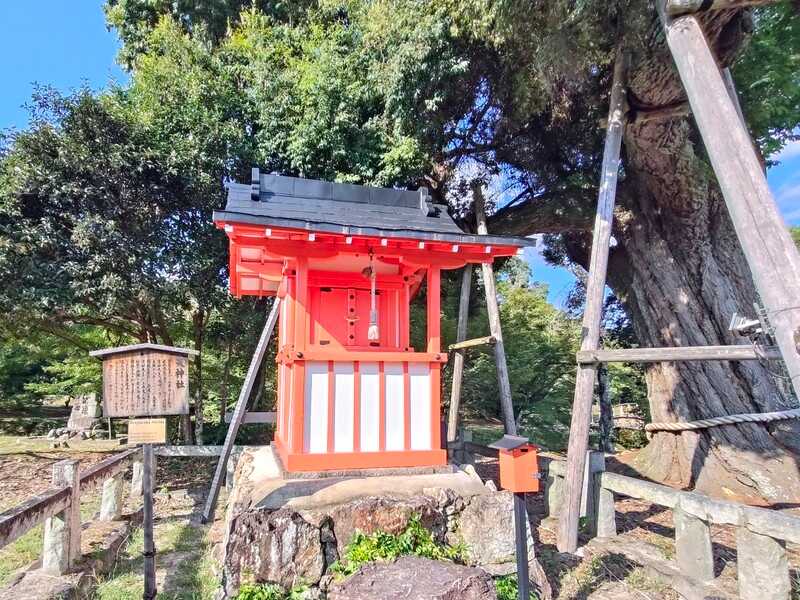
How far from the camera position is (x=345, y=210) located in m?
5.38

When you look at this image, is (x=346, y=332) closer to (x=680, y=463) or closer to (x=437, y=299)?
(x=437, y=299)

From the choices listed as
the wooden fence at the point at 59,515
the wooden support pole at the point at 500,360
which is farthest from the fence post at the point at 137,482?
the wooden support pole at the point at 500,360

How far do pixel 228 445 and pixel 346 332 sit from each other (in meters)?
2.35

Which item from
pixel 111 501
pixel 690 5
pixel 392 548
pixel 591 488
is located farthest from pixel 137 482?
pixel 690 5

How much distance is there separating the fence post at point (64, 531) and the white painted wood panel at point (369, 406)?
2.48 m

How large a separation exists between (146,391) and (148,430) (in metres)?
0.31

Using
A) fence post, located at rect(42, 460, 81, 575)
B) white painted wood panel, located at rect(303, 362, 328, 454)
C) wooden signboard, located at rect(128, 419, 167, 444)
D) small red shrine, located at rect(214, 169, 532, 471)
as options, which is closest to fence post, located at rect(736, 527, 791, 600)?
small red shrine, located at rect(214, 169, 532, 471)

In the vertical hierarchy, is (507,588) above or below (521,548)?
below

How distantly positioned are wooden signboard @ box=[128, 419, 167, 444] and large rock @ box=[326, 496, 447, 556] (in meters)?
1.47

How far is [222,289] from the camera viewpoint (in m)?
8.20

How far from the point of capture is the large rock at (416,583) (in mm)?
2580

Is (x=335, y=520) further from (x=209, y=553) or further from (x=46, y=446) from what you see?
(x=46, y=446)

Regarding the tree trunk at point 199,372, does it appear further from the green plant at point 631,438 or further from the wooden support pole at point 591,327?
the green plant at point 631,438

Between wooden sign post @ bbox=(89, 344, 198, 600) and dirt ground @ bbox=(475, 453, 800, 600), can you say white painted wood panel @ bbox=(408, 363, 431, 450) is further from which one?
wooden sign post @ bbox=(89, 344, 198, 600)
